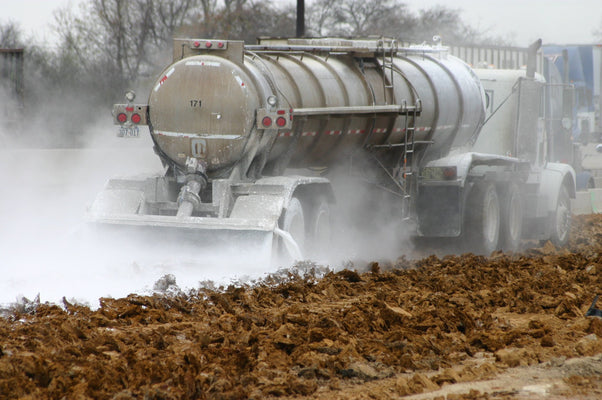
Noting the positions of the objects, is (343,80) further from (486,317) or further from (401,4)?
(401,4)

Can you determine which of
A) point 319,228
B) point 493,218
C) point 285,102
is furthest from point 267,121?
point 493,218

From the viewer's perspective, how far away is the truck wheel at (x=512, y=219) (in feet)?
47.4

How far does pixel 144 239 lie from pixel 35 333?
3514 millimetres

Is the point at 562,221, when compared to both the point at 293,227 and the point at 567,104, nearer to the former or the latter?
the point at 567,104

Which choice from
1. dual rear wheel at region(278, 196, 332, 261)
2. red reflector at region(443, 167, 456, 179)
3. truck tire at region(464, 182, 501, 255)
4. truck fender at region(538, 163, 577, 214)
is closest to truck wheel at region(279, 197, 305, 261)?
dual rear wheel at region(278, 196, 332, 261)

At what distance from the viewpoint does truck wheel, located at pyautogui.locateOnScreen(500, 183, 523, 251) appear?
14.5 meters

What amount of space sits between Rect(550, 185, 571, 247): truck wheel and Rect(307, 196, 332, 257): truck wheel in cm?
607

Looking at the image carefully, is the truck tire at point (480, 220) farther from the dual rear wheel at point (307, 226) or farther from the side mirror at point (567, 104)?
the side mirror at point (567, 104)

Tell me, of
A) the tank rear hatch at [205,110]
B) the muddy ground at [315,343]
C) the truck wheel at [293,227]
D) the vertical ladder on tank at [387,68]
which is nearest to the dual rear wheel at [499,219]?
the vertical ladder on tank at [387,68]

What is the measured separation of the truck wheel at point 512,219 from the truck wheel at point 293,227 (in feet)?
16.3

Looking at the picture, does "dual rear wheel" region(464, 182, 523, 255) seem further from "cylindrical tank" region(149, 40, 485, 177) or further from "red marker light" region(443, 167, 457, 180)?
"cylindrical tank" region(149, 40, 485, 177)

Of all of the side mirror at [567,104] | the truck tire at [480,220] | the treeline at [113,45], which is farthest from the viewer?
the treeline at [113,45]

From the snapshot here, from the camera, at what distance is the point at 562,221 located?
16.2 metres

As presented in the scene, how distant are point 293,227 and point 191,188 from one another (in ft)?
4.03
